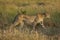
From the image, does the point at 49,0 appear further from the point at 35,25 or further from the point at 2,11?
the point at 35,25

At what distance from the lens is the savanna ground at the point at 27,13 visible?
9.99 metres

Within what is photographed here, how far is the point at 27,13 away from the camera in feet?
47.2

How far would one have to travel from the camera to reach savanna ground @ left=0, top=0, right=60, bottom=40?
9.99m

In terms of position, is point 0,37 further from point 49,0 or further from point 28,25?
point 49,0

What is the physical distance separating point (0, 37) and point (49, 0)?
8.43 meters

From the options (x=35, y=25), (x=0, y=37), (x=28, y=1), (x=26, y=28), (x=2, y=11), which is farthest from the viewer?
(x=28, y=1)

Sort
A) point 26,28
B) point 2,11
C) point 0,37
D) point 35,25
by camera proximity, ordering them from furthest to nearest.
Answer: point 2,11 → point 35,25 → point 26,28 → point 0,37

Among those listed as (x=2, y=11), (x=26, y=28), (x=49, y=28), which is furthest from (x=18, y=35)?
(x=2, y=11)

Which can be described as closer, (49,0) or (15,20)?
(15,20)

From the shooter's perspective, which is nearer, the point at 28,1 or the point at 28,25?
the point at 28,25

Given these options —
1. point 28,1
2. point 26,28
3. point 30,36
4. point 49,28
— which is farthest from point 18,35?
point 28,1

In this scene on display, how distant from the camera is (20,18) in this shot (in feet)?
39.7

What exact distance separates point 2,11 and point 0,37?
17.4 feet

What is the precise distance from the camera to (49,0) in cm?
1767
